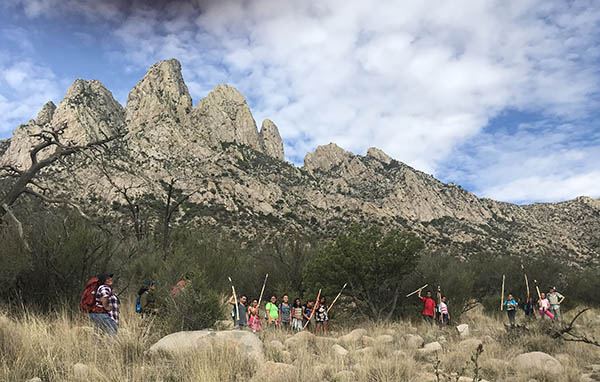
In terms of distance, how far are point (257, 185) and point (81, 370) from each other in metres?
64.5

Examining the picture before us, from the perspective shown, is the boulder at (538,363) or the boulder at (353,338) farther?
the boulder at (353,338)

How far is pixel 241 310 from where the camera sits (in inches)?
460

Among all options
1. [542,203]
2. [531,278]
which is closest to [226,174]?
[531,278]

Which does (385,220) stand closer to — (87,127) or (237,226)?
(237,226)

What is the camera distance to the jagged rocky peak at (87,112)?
72062 millimetres

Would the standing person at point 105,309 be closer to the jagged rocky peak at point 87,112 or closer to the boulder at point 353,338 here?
the boulder at point 353,338

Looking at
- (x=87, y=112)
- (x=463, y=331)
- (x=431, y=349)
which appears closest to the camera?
(x=431, y=349)

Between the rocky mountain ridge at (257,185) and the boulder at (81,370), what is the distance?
142 feet

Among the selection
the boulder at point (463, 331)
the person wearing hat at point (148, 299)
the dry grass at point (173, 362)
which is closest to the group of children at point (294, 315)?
the person wearing hat at point (148, 299)

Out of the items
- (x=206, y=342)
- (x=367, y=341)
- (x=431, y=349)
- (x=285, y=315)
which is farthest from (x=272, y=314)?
(x=206, y=342)

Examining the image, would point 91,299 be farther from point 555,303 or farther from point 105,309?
point 555,303

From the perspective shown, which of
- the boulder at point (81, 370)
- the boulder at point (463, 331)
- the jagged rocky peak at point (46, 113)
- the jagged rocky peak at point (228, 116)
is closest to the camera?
the boulder at point (81, 370)

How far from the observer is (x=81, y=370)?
459 centimetres

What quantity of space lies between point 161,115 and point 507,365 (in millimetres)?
84345
